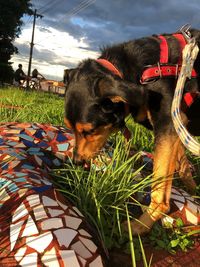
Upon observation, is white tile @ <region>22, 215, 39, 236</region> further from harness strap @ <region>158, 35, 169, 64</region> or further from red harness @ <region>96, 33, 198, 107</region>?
harness strap @ <region>158, 35, 169, 64</region>

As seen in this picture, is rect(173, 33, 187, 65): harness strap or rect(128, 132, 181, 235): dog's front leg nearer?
rect(128, 132, 181, 235): dog's front leg

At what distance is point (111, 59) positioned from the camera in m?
3.53

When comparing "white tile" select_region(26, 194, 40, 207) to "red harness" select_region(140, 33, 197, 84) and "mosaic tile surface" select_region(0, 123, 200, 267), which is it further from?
"red harness" select_region(140, 33, 197, 84)

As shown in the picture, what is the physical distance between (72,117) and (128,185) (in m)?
0.84

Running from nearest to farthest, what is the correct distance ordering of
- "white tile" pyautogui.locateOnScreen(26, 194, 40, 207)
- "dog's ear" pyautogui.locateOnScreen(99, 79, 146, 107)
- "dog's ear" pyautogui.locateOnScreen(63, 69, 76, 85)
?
"white tile" pyautogui.locateOnScreen(26, 194, 40, 207), "dog's ear" pyautogui.locateOnScreen(99, 79, 146, 107), "dog's ear" pyautogui.locateOnScreen(63, 69, 76, 85)

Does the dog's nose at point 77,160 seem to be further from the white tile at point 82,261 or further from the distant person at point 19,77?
the distant person at point 19,77

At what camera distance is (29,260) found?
203cm

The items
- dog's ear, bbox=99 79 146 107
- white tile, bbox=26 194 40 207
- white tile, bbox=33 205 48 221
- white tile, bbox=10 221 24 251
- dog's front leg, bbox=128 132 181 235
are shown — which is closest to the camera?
white tile, bbox=10 221 24 251

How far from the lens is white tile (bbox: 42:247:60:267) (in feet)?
6.55

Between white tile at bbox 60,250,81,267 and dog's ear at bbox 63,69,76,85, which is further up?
dog's ear at bbox 63,69,76,85

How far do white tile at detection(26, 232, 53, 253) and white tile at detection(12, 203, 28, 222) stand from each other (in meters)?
0.20

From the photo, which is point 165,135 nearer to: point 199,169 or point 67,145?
point 67,145

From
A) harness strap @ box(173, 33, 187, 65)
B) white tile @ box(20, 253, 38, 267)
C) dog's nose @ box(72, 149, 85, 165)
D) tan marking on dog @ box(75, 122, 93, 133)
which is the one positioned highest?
harness strap @ box(173, 33, 187, 65)

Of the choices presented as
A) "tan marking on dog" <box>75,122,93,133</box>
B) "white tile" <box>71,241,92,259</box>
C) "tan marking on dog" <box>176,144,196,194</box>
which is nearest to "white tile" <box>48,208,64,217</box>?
"white tile" <box>71,241,92,259</box>
